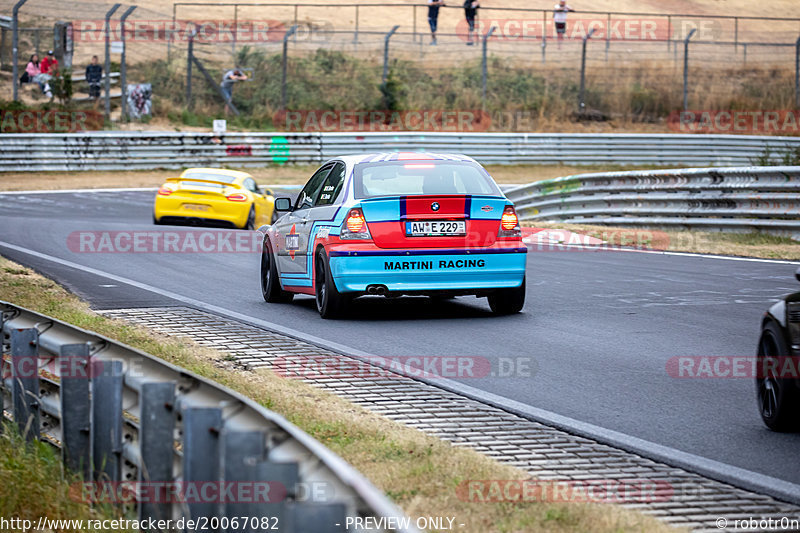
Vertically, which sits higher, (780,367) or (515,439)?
(780,367)

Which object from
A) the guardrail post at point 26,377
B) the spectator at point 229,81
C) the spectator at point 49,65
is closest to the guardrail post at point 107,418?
the guardrail post at point 26,377

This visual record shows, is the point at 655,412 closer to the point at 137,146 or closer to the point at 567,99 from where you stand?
the point at 137,146

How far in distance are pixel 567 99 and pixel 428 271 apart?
44.1 metres

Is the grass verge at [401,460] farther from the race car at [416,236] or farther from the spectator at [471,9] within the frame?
the spectator at [471,9]

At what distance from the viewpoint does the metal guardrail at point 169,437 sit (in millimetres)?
3570

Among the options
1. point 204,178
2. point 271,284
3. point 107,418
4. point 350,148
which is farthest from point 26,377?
point 350,148

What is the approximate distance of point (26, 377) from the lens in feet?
20.7

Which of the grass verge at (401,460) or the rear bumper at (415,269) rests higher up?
the rear bumper at (415,269)

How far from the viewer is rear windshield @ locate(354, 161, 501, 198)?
11.7 metres

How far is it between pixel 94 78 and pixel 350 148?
1055 centimetres

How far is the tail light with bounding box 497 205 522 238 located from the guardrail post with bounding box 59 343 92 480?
6513 mm

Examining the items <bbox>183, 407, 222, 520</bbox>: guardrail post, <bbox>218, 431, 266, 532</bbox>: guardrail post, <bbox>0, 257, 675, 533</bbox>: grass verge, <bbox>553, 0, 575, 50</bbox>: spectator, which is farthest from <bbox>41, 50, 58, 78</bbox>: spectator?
<bbox>218, 431, 266, 532</bbox>: guardrail post

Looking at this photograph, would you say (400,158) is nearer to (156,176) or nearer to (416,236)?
(416,236)

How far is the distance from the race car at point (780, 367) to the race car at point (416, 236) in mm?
4498
